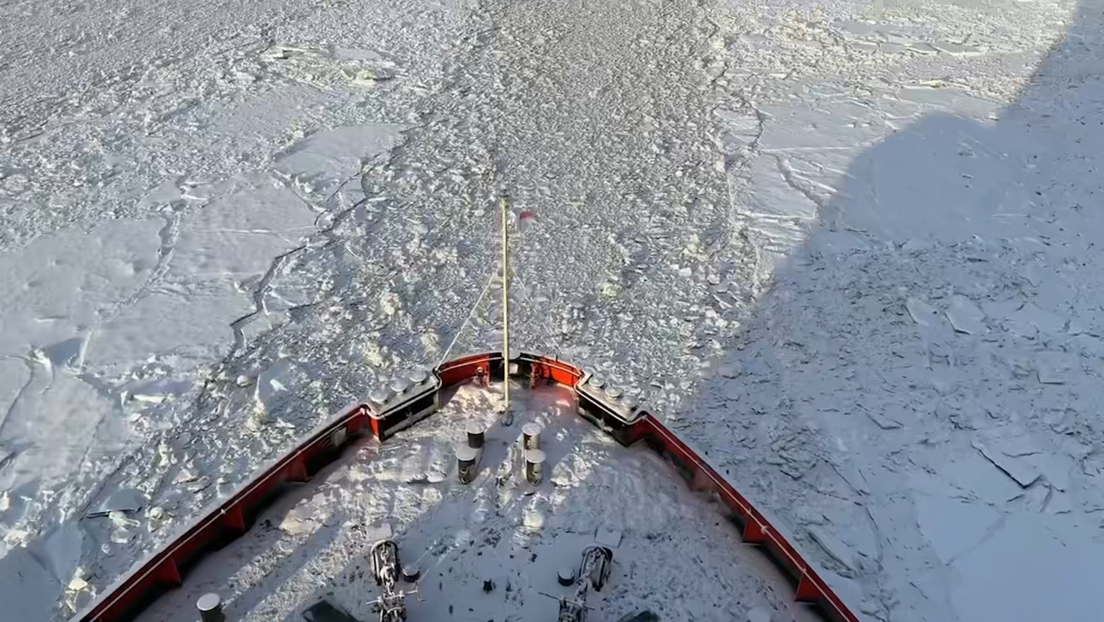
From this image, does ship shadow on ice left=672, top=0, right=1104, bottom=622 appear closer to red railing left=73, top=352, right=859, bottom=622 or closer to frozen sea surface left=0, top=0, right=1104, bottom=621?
frozen sea surface left=0, top=0, right=1104, bottom=621

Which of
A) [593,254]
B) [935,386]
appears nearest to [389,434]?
[593,254]

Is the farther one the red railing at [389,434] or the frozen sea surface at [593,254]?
the frozen sea surface at [593,254]

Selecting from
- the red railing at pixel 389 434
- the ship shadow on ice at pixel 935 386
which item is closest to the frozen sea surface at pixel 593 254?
the ship shadow on ice at pixel 935 386

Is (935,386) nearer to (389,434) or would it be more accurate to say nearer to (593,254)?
(593,254)

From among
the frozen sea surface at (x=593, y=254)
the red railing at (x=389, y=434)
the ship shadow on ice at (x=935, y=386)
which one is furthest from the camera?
the frozen sea surface at (x=593, y=254)

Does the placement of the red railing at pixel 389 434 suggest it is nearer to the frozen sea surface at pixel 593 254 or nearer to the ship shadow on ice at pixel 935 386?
the ship shadow on ice at pixel 935 386

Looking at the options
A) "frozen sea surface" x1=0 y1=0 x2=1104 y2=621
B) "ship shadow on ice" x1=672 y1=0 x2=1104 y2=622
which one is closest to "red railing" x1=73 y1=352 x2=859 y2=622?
"ship shadow on ice" x1=672 y1=0 x2=1104 y2=622

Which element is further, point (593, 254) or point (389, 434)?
point (593, 254)

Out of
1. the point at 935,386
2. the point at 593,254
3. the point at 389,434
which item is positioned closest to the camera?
the point at 389,434
